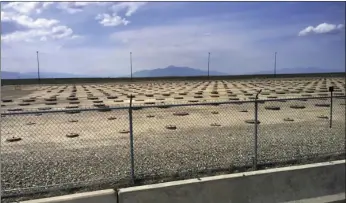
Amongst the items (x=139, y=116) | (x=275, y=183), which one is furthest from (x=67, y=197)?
(x=139, y=116)

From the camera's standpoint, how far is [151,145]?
29.7 ft

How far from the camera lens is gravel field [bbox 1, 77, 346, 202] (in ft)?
22.8

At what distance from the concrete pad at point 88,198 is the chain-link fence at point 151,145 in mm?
708

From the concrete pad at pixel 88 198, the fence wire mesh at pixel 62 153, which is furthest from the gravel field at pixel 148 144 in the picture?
the concrete pad at pixel 88 198

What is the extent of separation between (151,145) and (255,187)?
3.27 meters

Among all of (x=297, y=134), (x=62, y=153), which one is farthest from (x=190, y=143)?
(x=297, y=134)

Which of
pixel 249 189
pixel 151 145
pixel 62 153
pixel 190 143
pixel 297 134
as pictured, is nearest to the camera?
pixel 249 189

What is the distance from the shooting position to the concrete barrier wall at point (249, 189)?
5.64m

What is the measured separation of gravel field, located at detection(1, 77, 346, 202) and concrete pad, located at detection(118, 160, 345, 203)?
827 mm

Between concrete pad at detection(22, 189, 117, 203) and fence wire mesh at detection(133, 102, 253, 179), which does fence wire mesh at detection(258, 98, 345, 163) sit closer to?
fence wire mesh at detection(133, 102, 253, 179)

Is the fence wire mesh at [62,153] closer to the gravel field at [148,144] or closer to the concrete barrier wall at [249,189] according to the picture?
the gravel field at [148,144]

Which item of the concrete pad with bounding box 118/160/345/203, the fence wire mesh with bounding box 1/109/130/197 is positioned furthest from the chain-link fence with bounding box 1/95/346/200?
the concrete pad with bounding box 118/160/345/203

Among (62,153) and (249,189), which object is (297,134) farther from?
(62,153)

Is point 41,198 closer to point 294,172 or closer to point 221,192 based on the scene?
point 221,192
